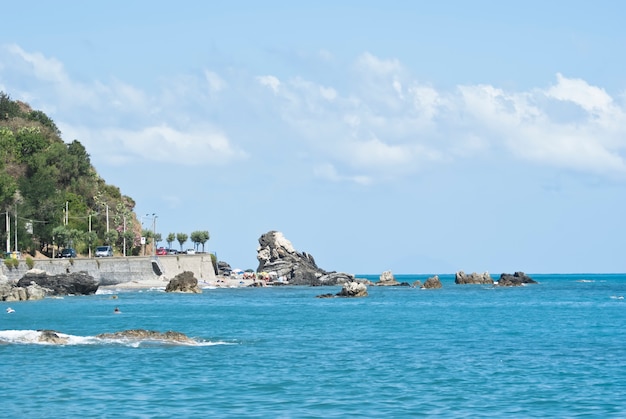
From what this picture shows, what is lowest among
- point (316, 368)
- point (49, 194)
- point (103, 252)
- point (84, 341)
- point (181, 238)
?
point (316, 368)

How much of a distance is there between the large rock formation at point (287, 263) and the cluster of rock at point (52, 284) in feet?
220

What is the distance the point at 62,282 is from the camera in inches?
4422

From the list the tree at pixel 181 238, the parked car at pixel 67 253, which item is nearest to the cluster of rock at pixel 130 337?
the parked car at pixel 67 253

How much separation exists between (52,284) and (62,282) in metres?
1.59

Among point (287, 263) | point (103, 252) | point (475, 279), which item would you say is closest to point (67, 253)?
point (103, 252)

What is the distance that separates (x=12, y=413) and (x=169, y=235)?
166700 mm

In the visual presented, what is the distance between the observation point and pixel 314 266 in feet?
612

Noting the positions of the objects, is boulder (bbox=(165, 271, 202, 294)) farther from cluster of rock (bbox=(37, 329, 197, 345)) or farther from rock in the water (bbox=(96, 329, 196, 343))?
rock in the water (bbox=(96, 329, 196, 343))

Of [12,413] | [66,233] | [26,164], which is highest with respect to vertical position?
[26,164]

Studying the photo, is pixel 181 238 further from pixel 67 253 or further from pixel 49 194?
pixel 67 253

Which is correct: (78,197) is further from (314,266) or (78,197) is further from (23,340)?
(23,340)

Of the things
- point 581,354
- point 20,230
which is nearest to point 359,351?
point 581,354

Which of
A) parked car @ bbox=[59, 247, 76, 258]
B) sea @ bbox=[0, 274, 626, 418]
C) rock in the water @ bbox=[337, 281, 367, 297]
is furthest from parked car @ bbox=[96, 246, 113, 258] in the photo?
sea @ bbox=[0, 274, 626, 418]

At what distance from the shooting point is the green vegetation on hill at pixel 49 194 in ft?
443
